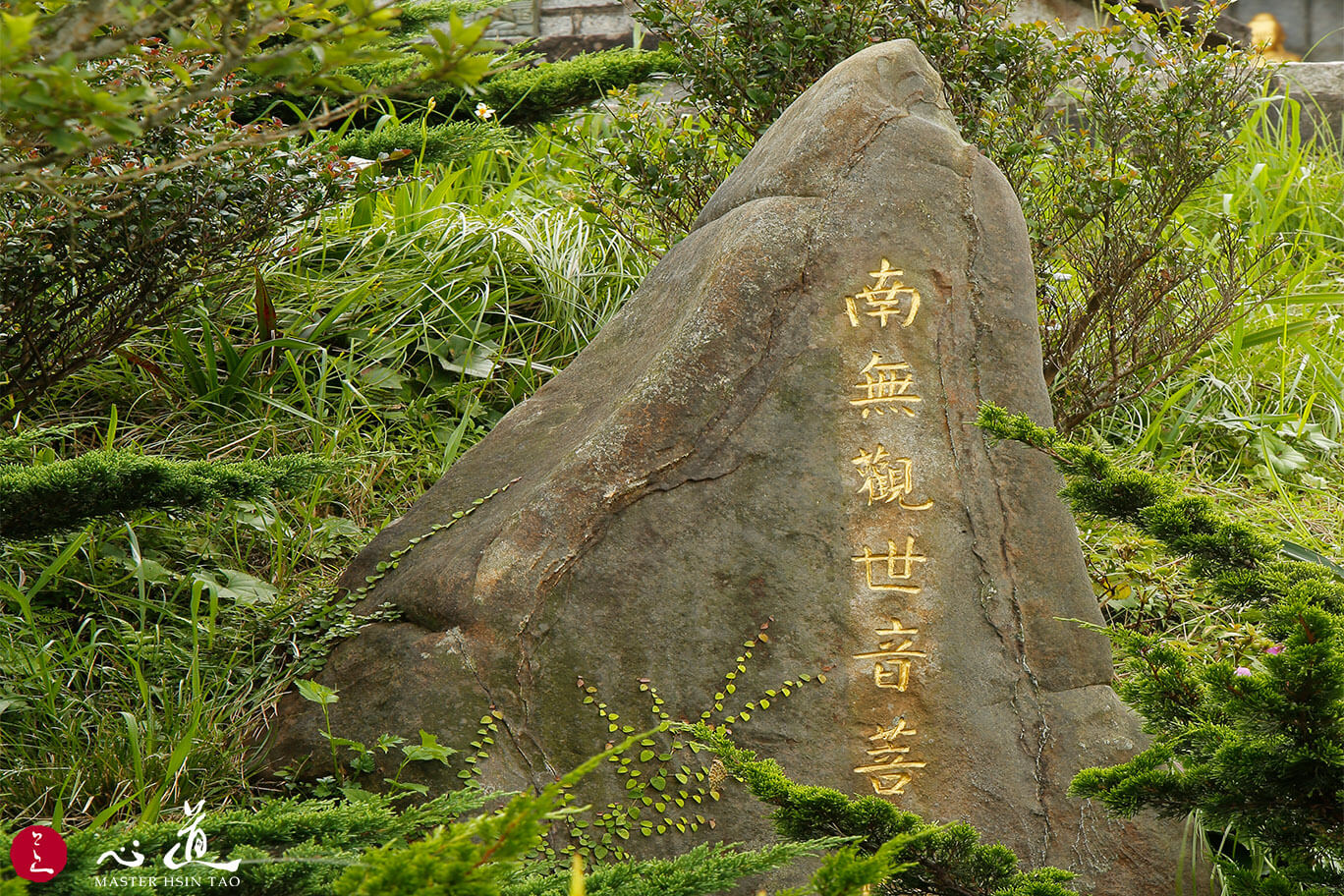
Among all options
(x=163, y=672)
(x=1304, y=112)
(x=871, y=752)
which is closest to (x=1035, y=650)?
(x=871, y=752)

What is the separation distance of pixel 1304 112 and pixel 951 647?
5.73m

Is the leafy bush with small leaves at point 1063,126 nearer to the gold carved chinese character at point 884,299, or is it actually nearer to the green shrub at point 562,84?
the gold carved chinese character at point 884,299

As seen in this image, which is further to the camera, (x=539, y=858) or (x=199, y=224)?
(x=199, y=224)

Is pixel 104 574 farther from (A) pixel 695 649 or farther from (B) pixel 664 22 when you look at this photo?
(B) pixel 664 22

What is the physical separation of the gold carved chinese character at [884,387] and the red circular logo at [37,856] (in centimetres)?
159

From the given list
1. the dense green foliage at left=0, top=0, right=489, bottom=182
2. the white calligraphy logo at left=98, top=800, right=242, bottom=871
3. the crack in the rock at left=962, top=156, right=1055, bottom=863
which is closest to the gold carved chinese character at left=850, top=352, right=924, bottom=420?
the crack in the rock at left=962, top=156, right=1055, bottom=863

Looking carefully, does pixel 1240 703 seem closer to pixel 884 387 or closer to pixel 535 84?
pixel 884 387

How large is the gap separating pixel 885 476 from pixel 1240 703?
977 millimetres

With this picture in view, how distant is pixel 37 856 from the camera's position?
4.27 feet

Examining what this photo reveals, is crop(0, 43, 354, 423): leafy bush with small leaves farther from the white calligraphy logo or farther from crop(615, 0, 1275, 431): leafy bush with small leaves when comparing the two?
the white calligraphy logo

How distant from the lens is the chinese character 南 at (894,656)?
2.19m

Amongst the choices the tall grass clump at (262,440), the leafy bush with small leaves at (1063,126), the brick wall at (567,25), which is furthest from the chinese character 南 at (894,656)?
the brick wall at (567,25)

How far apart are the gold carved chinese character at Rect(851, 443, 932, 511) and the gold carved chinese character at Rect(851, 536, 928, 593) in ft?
0.30

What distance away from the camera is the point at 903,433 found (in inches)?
90.5
